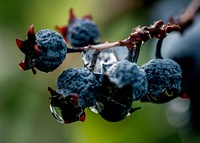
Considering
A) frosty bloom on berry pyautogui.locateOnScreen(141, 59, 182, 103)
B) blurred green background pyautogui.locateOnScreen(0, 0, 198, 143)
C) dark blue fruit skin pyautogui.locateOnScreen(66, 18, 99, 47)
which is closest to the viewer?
frosty bloom on berry pyautogui.locateOnScreen(141, 59, 182, 103)

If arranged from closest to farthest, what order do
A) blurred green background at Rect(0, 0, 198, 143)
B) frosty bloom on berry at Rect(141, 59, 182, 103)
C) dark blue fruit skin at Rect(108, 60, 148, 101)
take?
dark blue fruit skin at Rect(108, 60, 148, 101) → frosty bloom on berry at Rect(141, 59, 182, 103) → blurred green background at Rect(0, 0, 198, 143)

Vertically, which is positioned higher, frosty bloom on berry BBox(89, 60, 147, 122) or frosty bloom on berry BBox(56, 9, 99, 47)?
frosty bloom on berry BBox(56, 9, 99, 47)

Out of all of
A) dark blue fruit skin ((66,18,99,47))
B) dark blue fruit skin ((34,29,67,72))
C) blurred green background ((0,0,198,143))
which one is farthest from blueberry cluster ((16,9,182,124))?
blurred green background ((0,0,198,143))

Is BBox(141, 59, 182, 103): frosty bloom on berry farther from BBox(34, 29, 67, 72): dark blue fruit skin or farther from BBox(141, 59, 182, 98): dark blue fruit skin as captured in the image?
BBox(34, 29, 67, 72): dark blue fruit skin

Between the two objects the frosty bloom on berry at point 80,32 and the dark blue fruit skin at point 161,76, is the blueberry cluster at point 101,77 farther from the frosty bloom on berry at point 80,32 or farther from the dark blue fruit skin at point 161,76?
the frosty bloom on berry at point 80,32

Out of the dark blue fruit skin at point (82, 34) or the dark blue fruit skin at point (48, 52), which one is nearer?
the dark blue fruit skin at point (48, 52)

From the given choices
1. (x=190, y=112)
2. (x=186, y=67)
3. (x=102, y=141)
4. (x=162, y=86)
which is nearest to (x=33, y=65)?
(x=162, y=86)

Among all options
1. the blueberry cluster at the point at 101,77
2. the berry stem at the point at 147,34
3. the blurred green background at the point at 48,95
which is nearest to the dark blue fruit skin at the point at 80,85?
the blueberry cluster at the point at 101,77

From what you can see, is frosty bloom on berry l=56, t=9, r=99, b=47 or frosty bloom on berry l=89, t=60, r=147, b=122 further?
frosty bloom on berry l=56, t=9, r=99, b=47
